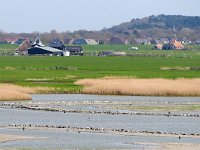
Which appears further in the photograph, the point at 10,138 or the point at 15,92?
the point at 15,92

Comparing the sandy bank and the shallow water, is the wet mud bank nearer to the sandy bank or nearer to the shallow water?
the shallow water

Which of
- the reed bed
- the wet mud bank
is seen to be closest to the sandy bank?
the wet mud bank

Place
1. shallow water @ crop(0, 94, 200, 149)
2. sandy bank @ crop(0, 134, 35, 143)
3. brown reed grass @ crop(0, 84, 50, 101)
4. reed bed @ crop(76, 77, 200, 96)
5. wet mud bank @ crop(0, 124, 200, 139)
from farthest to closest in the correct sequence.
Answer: reed bed @ crop(76, 77, 200, 96) < brown reed grass @ crop(0, 84, 50, 101) < wet mud bank @ crop(0, 124, 200, 139) < sandy bank @ crop(0, 134, 35, 143) < shallow water @ crop(0, 94, 200, 149)

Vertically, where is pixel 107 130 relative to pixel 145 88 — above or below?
below

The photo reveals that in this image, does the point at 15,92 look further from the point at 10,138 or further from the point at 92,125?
the point at 10,138

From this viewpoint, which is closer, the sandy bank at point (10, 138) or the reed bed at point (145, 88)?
the sandy bank at point (10, 138)

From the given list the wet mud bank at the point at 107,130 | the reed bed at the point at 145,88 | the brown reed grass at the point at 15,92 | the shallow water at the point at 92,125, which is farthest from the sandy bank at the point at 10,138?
the reed bed at the point at 145,88

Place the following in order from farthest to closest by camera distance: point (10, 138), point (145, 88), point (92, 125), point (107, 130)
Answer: point (145, 88) < point (92, 125) < point (107, 130) < point (10, 138)

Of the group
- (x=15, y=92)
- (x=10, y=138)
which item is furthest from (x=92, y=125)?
(x=15, y=92)

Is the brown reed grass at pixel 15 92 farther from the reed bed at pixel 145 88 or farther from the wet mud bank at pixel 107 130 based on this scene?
the wet mud bank at pixel 107 130

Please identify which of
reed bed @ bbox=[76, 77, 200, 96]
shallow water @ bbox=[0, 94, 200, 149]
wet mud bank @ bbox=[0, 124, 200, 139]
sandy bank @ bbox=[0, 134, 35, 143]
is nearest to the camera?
shallow water @ bbox=[0, 94, 200, 149]

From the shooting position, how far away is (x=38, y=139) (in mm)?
27859

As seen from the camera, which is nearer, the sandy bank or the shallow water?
the shallow water

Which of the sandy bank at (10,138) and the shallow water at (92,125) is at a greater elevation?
the sandy bank at (10,138)
